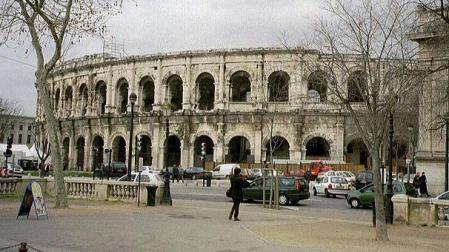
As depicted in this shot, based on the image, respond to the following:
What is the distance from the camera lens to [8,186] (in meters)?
23.9

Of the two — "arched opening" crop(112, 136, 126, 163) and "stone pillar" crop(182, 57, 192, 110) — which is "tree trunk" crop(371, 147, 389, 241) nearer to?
"stone pillar" crop(182, 57, 192, 110)

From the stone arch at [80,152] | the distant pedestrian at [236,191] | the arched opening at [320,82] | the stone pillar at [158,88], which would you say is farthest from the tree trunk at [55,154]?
the stone arch at [80,152]

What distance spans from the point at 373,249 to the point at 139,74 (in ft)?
156

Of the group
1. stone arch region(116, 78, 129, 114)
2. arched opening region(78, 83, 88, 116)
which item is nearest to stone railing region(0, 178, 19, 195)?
stone arch region(116, 78, 129, 114)

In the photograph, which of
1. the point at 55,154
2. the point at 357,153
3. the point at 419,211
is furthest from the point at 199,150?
the point at 419,211

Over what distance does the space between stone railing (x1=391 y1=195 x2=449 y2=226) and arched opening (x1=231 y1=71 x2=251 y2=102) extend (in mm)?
36835

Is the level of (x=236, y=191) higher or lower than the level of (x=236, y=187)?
lower

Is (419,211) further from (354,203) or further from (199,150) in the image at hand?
(199,150)

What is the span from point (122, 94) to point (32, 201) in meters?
46.4

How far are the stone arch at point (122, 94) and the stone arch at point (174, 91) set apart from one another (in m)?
5.14

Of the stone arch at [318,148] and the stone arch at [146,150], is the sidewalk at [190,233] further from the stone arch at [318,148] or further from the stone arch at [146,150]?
the stone arch at [146,150]

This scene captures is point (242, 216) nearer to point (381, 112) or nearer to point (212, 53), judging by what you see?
point (381, 112)

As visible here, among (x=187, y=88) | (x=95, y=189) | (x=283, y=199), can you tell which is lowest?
(x=283, y=199)

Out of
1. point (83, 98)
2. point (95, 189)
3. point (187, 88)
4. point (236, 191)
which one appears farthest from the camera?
point (83, 98)
